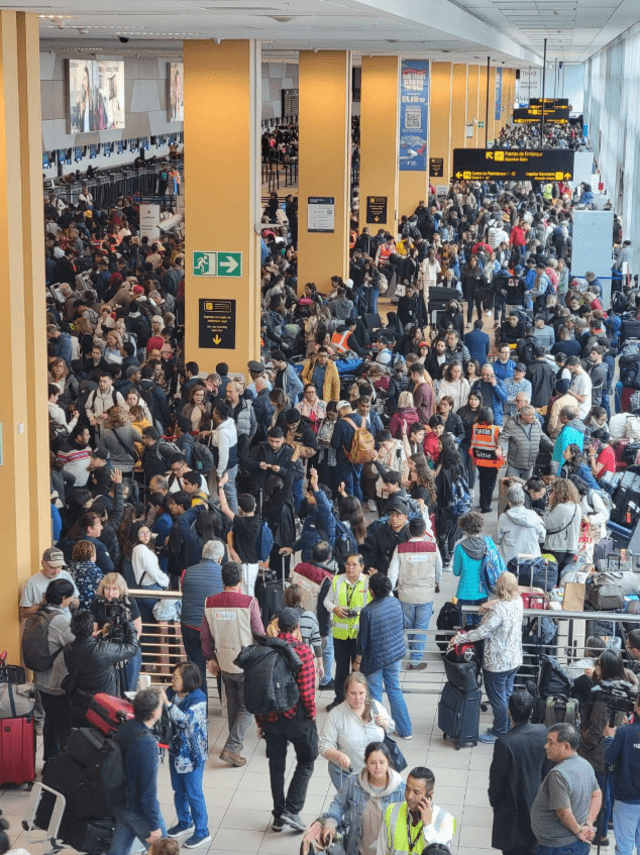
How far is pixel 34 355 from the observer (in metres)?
9.11

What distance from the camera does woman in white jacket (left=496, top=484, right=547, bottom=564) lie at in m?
9.95

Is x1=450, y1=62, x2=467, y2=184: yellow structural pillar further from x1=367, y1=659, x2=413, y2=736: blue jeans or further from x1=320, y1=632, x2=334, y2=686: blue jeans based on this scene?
x1=367, y1=659, x2=413, y2=736: blue jeans

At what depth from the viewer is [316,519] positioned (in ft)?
32.8

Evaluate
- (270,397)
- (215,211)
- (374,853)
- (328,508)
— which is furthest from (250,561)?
(215,211)

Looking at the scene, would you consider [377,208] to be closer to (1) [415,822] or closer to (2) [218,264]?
(2) [218,264]

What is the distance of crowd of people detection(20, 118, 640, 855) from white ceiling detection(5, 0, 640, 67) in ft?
11.0

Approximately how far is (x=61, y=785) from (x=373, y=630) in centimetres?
218

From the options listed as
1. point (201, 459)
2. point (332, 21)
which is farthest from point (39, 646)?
point (332, 21)

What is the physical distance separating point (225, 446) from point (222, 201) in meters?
4.78

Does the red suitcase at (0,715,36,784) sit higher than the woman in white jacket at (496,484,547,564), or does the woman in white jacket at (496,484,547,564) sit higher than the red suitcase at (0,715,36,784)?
the woman in white jacket at (496,484,547,564)

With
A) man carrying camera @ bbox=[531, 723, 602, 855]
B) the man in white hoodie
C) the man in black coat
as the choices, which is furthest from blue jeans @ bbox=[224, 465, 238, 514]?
man carrying camera @ bbox=[531, 723, 602, 855]

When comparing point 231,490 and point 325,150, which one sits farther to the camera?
point 325,150

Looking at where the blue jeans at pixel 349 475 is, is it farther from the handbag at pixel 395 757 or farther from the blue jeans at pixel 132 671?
the handbag at pixel 395 757

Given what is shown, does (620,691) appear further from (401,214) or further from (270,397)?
(401,214)
